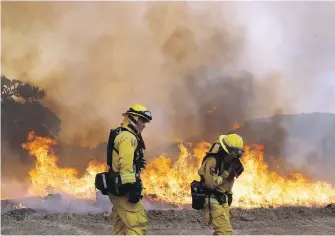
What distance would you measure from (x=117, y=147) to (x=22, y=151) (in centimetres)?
934

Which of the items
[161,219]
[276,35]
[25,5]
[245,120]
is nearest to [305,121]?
[245,120]

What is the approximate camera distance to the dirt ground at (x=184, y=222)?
8.92m

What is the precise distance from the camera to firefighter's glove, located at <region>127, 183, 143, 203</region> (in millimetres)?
5129

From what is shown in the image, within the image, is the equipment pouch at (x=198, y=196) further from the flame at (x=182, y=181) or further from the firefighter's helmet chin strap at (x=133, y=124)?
the flame at (x=182, y=181)

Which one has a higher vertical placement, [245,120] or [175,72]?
[175,72]

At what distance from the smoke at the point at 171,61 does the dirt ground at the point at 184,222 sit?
13.5 ft

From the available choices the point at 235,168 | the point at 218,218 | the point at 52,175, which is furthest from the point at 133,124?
the point at 52,175

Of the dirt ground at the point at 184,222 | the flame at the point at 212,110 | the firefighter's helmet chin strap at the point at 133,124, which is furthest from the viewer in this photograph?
the flame at the point at 212,110

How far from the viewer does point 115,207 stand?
549 cm

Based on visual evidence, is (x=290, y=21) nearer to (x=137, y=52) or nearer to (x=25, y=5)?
(x=137, y=52)

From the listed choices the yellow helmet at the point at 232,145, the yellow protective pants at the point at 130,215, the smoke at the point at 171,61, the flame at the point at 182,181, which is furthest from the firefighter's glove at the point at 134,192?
the smoke at the point at 171,61

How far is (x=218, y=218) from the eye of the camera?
220 inches

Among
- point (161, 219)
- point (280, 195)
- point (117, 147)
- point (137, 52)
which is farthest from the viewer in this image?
point (137, 52)

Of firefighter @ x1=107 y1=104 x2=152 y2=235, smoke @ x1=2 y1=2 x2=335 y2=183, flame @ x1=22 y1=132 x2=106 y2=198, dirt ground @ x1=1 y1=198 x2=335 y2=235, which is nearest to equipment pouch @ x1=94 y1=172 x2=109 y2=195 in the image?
firefighter @ x1=107 y1=104 x2=152 y2=235
